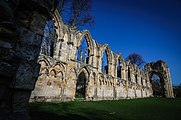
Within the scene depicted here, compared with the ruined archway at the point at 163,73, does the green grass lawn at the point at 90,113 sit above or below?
below

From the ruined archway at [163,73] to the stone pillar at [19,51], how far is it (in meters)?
28.6

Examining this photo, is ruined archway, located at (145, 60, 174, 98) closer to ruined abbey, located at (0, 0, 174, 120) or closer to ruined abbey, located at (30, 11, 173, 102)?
ruined abbey, located at (0, 0, 174, 120)

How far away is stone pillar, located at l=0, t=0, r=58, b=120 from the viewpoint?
142cm

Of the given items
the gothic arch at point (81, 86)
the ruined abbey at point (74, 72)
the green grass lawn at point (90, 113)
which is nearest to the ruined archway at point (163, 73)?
the ruined abbey at point (74, 72)

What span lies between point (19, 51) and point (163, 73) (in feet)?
98.5

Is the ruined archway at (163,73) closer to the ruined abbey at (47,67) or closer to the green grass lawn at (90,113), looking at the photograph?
the ruined abbey at (47,67)

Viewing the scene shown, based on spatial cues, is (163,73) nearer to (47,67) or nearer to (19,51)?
(47,67)

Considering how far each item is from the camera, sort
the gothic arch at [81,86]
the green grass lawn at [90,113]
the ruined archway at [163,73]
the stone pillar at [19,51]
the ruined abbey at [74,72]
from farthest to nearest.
Result: the ruined archway at [163,73] < the gothic arch at [81,86] < the ruined abbey at [74,72] < the green grass lawn at [90,113] < the stone pillar at [19,51]

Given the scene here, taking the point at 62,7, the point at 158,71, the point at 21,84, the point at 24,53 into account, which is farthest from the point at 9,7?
the point at 158,71

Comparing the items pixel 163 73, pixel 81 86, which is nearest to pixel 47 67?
pixel 81 86

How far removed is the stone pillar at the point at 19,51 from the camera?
1.42 m

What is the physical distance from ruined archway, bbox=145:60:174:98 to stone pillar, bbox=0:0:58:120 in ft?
93.8

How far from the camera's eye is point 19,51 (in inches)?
64.9

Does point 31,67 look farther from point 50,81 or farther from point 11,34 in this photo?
point 50,81
